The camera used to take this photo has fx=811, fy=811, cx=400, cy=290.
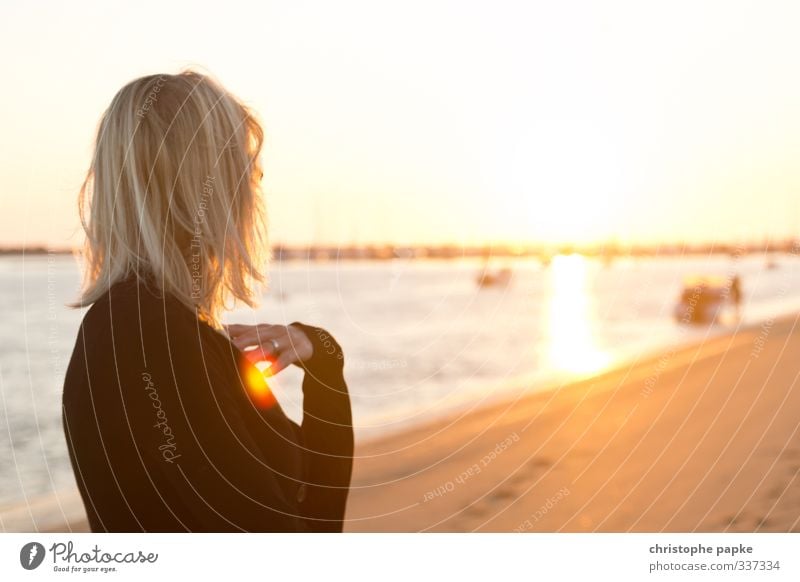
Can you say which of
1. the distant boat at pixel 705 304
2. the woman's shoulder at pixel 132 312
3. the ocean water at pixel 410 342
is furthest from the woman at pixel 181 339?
the distant boat at pixel 705 304

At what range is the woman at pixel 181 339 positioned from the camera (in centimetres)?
138

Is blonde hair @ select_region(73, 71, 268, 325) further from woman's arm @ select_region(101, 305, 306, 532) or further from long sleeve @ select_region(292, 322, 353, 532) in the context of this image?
long sleeve @ select_region(292, 322, 353, 532)

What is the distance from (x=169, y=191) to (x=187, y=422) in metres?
0.42

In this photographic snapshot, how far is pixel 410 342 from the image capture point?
17.3 metres

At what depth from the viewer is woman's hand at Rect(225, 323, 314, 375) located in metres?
1.61

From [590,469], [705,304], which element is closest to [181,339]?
[590,469]

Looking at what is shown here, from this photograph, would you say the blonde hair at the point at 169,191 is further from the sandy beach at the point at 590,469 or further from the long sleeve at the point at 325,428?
the sandy beach at the point at 590,469

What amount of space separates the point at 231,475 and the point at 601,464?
10.8 ft

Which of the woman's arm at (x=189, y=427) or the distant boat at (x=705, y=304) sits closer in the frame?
the woman's arm at (x=189, y=427)

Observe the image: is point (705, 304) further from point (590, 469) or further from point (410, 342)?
point (590, 469)

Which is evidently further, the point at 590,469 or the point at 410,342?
the point at 410,342

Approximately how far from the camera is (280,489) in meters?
1.45

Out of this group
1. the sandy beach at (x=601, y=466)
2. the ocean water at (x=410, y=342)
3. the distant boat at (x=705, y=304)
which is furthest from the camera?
the distant boat at (x=705, y=304)
